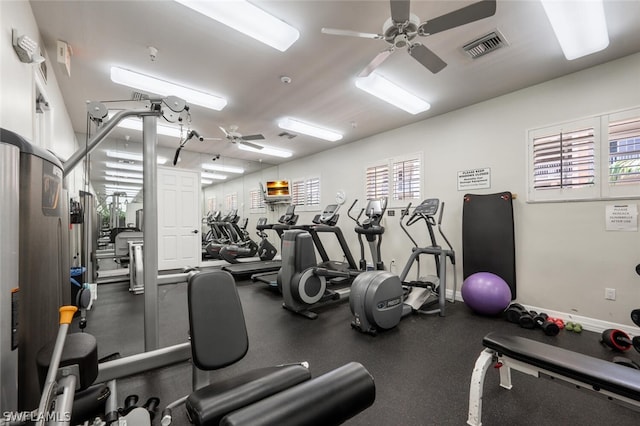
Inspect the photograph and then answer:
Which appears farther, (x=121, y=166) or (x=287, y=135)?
(x=121, y=166)

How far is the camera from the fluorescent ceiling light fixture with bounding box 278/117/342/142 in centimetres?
488

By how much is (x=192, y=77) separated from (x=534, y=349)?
414 cm

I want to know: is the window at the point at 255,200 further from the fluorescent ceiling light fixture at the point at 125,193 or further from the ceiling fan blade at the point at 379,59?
the ceiling fan blade at the point at 379,59

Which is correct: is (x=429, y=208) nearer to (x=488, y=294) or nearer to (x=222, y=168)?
(x=488, y=294)

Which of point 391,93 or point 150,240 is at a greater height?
point 391,93

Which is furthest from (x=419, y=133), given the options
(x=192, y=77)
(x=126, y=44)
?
(x=126, y=44)

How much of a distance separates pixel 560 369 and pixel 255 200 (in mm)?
7528

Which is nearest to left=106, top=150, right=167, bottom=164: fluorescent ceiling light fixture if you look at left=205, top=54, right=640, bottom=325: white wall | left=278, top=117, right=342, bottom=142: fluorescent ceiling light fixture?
left=278, top=117, right=342, bottom=142: fluorescent ceiling light fixture

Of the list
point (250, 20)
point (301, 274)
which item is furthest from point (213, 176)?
point (250, 20)

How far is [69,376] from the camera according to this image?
3.26 feet

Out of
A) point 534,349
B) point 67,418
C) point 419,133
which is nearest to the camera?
point 67,418

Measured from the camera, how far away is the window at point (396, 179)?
4949mm

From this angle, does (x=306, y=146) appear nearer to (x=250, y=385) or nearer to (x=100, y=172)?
(x=100, y=172)

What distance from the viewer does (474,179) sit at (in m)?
4.16
